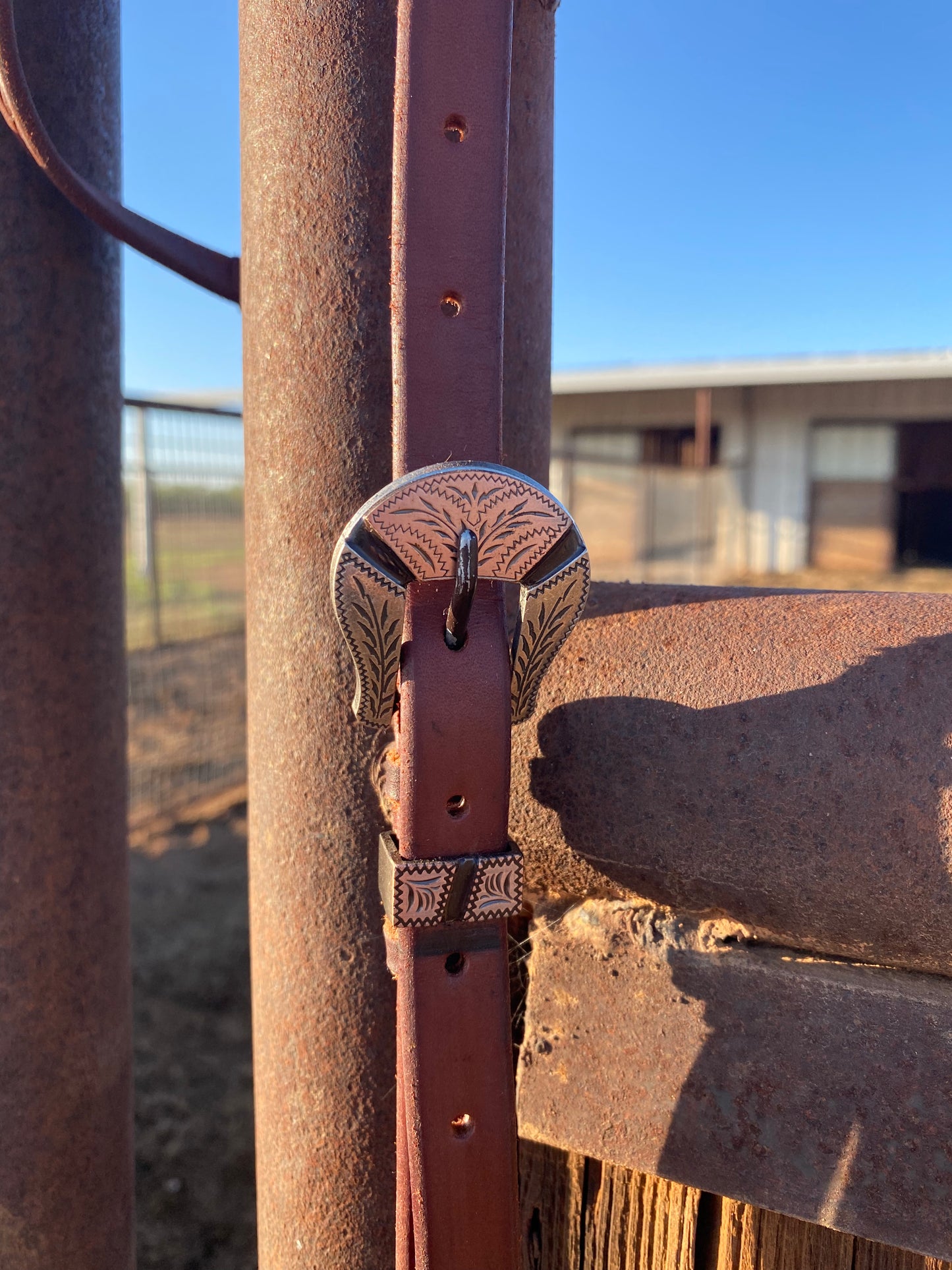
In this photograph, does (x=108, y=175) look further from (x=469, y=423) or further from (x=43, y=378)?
(x=469, y=423)

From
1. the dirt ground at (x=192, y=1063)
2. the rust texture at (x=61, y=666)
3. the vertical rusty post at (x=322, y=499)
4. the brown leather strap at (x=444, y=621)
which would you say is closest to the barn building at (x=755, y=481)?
the dirt ground at (x=192, y=1063)

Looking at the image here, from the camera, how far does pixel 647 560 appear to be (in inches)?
418

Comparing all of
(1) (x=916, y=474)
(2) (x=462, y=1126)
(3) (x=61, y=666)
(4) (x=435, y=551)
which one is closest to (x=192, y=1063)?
(3) (x=61, y=666)

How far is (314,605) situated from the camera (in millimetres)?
776

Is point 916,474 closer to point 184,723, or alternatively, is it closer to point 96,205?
point 184,723

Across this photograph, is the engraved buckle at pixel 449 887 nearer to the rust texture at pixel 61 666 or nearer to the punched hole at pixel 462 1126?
the punched hole at pixel 462 1126

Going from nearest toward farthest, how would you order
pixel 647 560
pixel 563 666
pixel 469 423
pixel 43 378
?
pixel 469 423, pixel 563 666, pixel 43 378, pixel 647 560

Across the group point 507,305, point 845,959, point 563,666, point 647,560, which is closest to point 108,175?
point 507,305

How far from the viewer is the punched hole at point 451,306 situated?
2.12 ft

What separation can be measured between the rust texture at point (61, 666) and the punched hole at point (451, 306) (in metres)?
0.48

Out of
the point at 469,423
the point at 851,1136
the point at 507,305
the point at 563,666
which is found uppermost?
the point at 507,305

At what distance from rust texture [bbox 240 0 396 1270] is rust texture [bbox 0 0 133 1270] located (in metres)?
0.23

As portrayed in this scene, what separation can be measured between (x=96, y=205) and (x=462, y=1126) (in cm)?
83

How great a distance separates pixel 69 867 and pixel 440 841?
0.51 m
